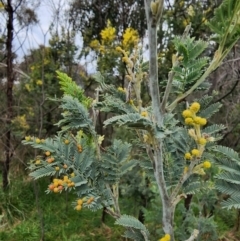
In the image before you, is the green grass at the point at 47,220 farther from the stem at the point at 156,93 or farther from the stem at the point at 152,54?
the stem at the point at 152,54

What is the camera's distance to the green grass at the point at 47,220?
415cm

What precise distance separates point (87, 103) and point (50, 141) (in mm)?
244

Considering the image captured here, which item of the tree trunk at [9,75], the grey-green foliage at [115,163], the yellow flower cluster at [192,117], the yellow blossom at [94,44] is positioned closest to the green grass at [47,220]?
the tree trunk at [9,75]

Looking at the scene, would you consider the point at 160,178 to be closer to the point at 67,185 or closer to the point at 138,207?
the point at 67,185

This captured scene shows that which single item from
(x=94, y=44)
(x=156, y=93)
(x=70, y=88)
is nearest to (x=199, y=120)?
(x=156, y=93)

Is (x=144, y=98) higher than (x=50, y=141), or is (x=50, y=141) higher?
(x=144, y=98)

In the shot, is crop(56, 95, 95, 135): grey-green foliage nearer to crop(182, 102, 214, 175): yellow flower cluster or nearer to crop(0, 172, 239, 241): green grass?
crop(182, 102, 214, 175): yellow flower cluster

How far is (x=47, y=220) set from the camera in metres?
4.54

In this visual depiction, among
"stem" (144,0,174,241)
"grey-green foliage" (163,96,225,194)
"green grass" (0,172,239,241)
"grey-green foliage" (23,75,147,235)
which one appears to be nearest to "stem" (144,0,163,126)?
"stem" (144,0,174,241)

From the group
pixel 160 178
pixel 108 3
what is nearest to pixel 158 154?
pixel 160 178

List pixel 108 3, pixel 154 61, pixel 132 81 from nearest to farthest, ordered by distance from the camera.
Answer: pixel 154 61 < pixel 132 81 < pixel 108 3

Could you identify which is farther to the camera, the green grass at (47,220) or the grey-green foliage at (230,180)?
the green grass at (47,220)

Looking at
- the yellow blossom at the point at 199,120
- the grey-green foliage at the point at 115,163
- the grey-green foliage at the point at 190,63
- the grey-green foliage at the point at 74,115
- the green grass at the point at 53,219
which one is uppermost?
the grey-green foliage at the point at 190,63

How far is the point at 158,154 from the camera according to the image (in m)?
1.25
